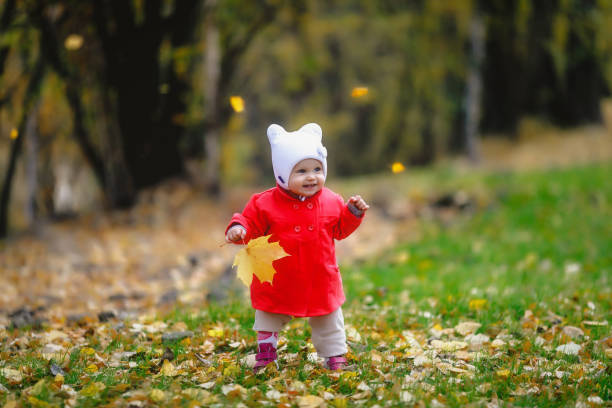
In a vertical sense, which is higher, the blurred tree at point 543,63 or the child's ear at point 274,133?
the blurred tree at point 543,63

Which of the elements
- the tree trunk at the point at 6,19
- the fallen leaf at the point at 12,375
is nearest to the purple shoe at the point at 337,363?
the fallen leaf at the point at 12,375

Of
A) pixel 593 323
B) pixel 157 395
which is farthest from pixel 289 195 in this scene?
pixel 593 323

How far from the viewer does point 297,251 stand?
3.25 metres

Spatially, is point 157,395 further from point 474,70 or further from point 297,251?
point 474,70

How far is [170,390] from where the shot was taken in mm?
2889

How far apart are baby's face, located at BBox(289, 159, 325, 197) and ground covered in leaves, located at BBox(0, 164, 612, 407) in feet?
3.39

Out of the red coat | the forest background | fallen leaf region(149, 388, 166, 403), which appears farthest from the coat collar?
the forest background

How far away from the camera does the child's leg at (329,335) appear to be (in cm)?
333

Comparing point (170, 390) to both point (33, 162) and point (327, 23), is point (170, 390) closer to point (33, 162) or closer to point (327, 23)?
point (33, 162)

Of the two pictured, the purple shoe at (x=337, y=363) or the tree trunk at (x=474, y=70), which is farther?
the tree trunk at (x=474, y=70)

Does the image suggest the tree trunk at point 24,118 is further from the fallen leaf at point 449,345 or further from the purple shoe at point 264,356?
the fallen leaf at point 449,345

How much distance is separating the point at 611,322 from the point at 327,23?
1340 cm

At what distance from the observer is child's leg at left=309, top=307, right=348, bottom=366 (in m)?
3.33

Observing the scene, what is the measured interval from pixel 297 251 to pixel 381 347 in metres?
1.00
